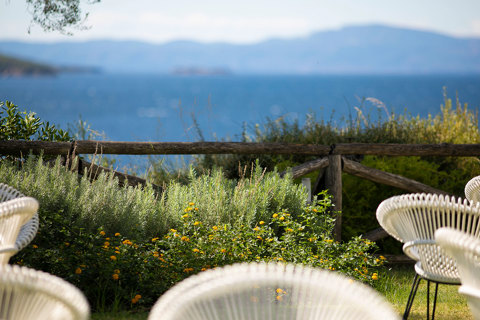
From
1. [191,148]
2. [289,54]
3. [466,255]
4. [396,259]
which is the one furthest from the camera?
[289,54]

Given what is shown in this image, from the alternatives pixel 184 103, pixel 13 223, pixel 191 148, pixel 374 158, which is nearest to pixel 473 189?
pixel 191 148

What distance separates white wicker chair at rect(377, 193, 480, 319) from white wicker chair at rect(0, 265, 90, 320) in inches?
67.1

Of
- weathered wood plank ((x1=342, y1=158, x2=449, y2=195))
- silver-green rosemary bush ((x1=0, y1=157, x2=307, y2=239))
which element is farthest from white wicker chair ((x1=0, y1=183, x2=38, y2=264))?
weathered wood plank ((x1=342, y1=158, x2=449, y2=195))

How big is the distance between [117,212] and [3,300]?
2.36 metres

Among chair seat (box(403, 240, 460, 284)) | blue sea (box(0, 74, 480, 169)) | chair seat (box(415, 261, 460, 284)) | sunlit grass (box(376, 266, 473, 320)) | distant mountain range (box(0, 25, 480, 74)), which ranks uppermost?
distant mountain range (box(0, 25, 480, 74))

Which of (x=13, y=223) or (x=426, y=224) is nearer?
(x=13, y=223)

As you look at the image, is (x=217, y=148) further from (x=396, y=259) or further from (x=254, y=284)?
(x=254, y=284)

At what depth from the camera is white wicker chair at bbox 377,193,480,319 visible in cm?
249

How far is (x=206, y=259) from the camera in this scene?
141 inches

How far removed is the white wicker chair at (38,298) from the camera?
134 cm

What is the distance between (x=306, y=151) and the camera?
16.4ft

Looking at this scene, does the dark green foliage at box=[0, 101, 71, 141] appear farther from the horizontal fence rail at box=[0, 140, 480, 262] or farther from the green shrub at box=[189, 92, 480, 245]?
the green shrub at box=[189, 92, 480, 245]

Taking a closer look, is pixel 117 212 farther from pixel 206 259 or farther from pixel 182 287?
pixel 182 287

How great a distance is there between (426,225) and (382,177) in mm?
2758
